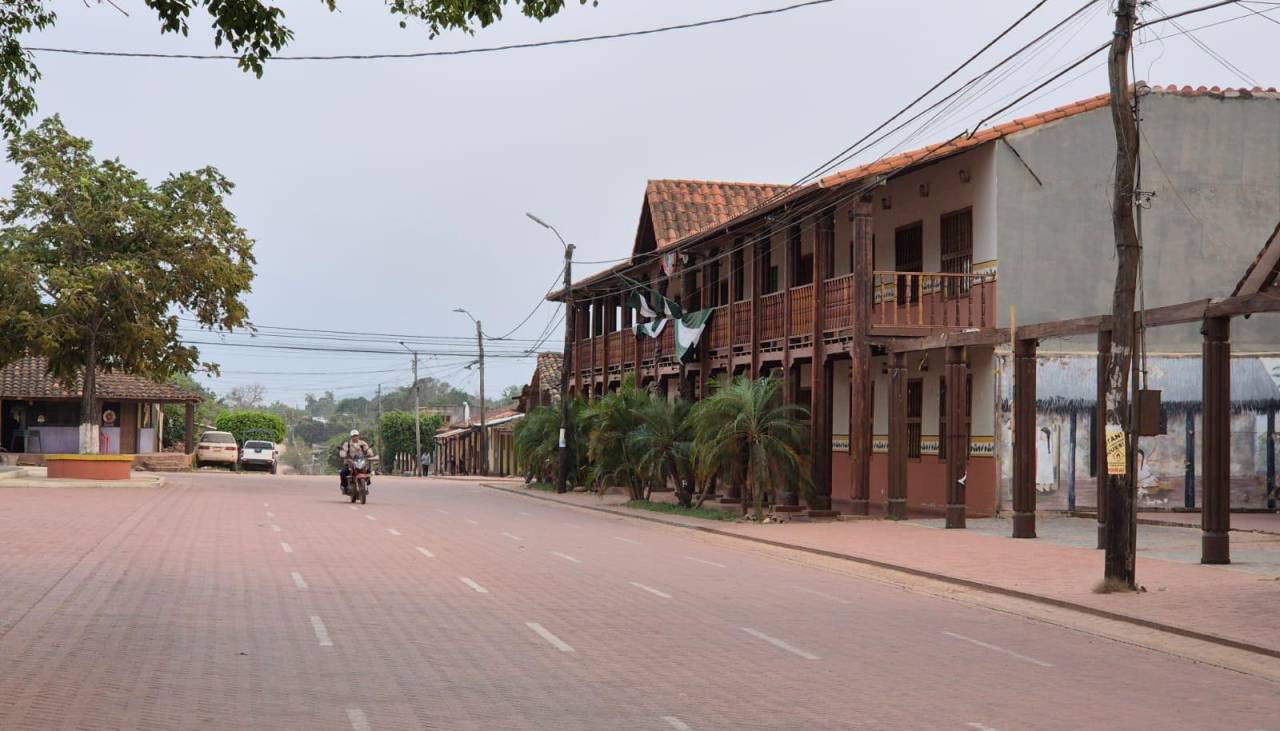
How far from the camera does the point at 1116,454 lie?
665 inches

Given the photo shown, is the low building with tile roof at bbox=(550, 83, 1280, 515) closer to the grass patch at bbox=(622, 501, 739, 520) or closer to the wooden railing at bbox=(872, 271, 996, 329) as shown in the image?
the wooden railing at bbox=(872, 271, 996, 329)

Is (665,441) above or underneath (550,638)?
above

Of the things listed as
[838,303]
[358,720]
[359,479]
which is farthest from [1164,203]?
[358,720]

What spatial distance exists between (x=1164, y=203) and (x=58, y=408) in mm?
48625

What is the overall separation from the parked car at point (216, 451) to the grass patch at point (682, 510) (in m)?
30.2

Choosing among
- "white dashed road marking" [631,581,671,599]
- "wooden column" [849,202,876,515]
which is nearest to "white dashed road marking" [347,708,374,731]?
"white dashed road marking" [631,581,671,599]

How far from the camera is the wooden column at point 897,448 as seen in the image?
2914 cm

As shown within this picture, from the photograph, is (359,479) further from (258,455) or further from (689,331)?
(258,455)

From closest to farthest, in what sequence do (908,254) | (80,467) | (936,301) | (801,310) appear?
(936,301)
(801,310)
(908,254)
(80,467)

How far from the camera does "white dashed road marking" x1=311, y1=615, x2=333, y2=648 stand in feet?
39.0

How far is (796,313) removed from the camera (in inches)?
1305

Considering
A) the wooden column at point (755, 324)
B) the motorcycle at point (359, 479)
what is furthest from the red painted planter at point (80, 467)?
the wooden column at point (755, 324)

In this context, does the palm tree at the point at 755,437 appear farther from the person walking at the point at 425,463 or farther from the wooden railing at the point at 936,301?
the person walking at the point at 425,463

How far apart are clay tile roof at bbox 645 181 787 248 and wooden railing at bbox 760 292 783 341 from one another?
22.7 ft
